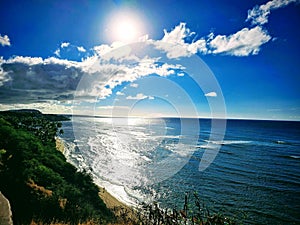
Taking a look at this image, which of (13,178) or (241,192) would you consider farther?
(241,192)

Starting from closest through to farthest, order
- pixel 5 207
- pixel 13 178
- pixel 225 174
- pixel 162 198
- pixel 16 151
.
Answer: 1. pixel 5 207
2. pixel 13 178
3. pixel 16 151
4. pixel 162 198
5. pixel 225 174

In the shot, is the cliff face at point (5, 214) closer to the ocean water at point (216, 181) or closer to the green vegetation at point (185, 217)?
the green vegetation at point (185, 217)

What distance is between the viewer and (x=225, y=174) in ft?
108

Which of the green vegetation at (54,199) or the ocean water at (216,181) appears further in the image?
the ocean water at (216,181)

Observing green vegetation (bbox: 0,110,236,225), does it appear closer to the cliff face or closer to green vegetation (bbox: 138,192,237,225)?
green vegetation (bbox: 138,192,237,225)

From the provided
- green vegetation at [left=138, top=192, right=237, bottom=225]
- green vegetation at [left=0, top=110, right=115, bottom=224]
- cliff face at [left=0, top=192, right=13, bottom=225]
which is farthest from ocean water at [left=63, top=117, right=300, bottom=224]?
cliff face at [left=0, top=192, right=13, bottom=225]

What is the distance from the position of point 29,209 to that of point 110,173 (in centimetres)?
2629

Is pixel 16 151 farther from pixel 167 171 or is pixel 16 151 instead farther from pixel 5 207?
pixel 167 171

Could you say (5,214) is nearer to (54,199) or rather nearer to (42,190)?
(54,199)

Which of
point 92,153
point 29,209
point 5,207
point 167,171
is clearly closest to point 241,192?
point 167,171

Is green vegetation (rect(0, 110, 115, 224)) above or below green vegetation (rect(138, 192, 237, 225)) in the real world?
below

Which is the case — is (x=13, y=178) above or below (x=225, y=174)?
above

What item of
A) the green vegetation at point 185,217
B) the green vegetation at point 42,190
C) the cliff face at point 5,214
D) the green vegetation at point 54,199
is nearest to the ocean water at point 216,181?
the green vegetation at point 54,199

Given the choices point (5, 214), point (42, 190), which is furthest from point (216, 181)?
point (5, 214)
